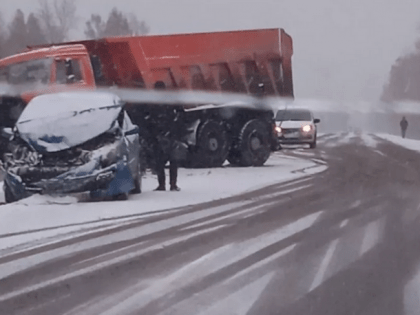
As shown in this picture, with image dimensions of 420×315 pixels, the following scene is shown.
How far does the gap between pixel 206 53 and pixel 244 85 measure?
1168mm

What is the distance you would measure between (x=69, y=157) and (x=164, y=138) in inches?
77.2

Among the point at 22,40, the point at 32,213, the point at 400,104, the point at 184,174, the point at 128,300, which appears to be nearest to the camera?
the point at 128,300

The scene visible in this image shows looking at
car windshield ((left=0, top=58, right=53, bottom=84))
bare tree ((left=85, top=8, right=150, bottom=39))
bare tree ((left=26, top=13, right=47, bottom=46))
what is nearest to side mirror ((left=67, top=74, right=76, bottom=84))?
car windshield ((left=0, top=58, right=53, bottom=84))

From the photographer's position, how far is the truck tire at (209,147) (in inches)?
663

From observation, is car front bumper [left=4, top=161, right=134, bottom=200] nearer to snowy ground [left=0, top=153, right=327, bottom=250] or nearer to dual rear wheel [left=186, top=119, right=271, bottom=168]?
snowy ground [left=0, top=153, right=327, bottom=250]

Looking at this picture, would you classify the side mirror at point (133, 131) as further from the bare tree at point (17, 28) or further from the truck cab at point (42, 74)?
the bare tree at point (17, 28)

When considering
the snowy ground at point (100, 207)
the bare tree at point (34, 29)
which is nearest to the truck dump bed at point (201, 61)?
the snowy ground at point (100, 207)

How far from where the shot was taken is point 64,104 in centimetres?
1154

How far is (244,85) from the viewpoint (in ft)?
57.1

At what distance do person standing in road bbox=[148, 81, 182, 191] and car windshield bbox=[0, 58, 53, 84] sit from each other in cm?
299

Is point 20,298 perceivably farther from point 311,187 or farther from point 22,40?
point 22,40

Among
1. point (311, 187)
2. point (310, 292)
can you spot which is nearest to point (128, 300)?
point (310, 292)

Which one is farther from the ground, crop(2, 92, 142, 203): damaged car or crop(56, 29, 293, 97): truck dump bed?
crop(56, 29, 293, 97): truck dump bed

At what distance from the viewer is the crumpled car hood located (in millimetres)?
10445
